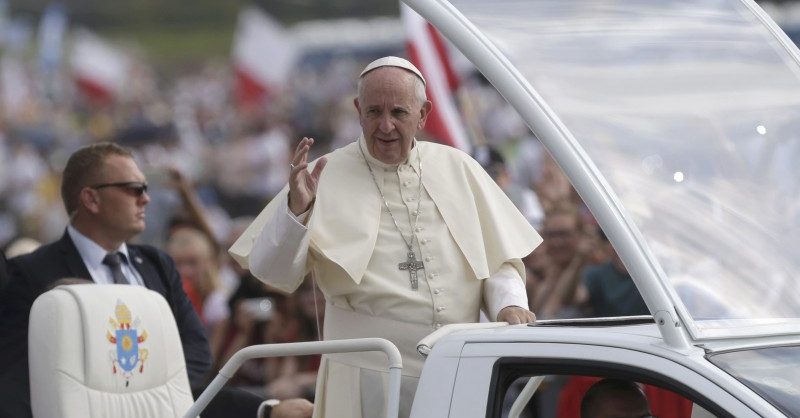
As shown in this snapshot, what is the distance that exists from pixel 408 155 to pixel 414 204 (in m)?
0.17

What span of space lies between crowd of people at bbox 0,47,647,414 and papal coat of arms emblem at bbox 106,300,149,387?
70cm

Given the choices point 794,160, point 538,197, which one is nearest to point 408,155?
point 794,160

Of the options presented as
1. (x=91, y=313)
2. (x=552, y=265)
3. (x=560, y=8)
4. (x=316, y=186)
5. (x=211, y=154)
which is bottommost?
(x=91, y=313)

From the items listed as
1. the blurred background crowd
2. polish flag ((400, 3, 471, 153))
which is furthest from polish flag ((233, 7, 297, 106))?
polish flag ((400, 3, 471, 153))

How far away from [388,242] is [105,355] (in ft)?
3.73

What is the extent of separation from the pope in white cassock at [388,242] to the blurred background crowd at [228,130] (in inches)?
15.1

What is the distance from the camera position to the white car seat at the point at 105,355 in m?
5.29

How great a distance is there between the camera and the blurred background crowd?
922 centimetres

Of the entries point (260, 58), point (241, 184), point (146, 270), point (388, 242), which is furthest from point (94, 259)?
point (241, 184)

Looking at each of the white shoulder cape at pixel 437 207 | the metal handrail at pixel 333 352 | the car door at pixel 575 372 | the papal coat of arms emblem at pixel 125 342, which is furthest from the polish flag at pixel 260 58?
the car door at pixel 575 372

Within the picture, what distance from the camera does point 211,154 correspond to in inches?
952

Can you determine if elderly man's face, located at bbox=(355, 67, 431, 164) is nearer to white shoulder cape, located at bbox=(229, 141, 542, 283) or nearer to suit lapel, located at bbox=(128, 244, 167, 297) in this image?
white shoulder cape, located at bbox=(229, 141, 542, 283)

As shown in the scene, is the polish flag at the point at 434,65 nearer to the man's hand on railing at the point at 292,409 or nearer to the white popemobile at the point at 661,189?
the man's hand on railing at the point at 292,409

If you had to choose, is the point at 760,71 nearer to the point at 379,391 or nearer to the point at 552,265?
the point at 379,391
